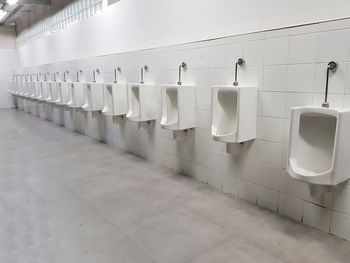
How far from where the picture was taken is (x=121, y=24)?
14.0ft

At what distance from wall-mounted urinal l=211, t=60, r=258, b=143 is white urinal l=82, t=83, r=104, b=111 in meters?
2.34

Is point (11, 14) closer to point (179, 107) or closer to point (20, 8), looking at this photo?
point (20, 8)

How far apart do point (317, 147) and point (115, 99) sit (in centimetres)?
270

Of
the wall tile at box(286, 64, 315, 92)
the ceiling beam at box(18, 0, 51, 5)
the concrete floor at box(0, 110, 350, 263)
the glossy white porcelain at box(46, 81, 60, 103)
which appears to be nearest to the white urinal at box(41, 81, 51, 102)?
the glossy white porcelain at box(46, 81, 60, 103)

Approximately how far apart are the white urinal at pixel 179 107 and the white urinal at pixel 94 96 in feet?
5.23

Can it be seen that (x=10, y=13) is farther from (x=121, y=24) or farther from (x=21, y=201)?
(x=21, y=201)

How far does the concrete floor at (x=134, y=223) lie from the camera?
1.84m

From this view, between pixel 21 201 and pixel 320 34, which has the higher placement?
pixel 320 34

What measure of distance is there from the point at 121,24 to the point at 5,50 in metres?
7.88

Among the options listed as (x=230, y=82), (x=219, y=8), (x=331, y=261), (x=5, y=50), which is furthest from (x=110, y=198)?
(x=5, y=50)

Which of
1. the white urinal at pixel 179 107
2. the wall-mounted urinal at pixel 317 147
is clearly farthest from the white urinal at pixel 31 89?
the wall-mounted urinal at pixel 317 147

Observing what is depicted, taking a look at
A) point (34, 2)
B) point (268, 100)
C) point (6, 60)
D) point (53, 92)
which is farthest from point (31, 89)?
point (268, 100)

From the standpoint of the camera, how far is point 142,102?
135 inches

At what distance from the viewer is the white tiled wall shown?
6.32ft
